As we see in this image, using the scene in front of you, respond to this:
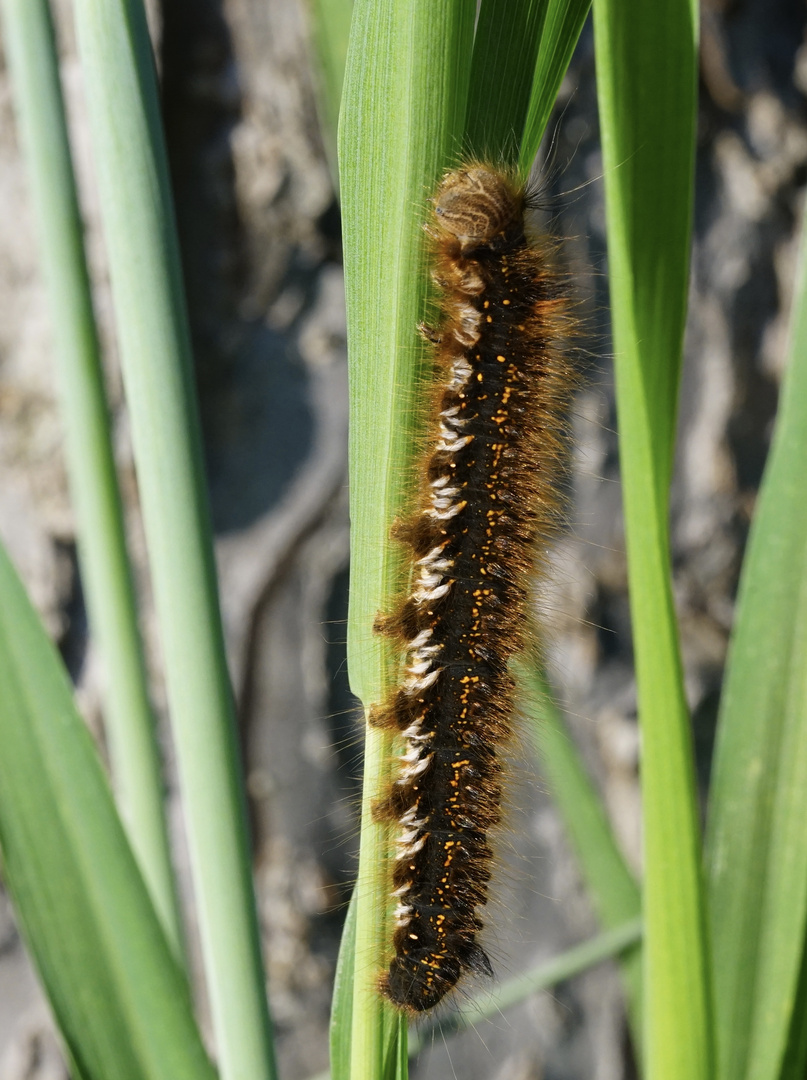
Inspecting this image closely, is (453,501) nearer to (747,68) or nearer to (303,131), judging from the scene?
(303,131)

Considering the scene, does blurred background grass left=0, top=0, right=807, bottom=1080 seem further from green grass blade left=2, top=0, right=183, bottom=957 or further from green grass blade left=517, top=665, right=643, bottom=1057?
green grass blade left=2, top=0, right=183, bottom=957

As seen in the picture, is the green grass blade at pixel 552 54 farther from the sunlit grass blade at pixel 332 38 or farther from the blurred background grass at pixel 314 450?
the blurred background grass at pixel 314 450

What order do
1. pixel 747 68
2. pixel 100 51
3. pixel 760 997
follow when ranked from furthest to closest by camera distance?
pixel 747 68 < pixel 760 997 < pixel 100 51

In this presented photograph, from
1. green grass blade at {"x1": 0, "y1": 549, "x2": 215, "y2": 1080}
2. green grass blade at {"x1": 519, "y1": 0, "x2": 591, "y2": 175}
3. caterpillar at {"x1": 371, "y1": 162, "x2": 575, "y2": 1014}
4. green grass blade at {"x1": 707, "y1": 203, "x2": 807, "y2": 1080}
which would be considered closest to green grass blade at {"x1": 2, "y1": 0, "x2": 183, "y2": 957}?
green grass blade at {"x1": 0, "y1": 549, "x2": 215, "y2": 1080}

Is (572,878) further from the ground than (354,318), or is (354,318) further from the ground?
(354,318)

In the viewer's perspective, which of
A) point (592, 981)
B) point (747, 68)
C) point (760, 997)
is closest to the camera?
point (760, 997)

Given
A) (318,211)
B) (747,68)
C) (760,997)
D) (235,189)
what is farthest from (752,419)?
(760,997)
